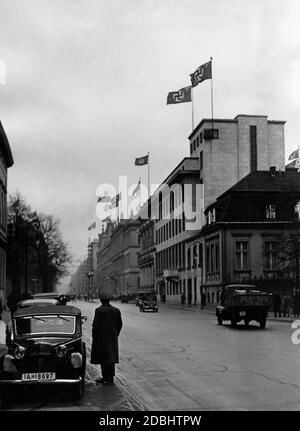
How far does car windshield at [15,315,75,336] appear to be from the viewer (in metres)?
12.2

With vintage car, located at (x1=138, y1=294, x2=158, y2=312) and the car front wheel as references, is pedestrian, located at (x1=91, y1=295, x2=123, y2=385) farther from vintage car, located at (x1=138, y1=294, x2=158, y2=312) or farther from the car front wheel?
vintage car, located at (x1=138, y1=294, x2=158, y2=312)

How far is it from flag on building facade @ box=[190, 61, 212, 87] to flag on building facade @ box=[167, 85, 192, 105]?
1.14 metres

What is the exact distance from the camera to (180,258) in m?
85.8

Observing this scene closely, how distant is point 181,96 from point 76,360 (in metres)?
48.2

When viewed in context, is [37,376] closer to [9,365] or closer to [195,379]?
[9,365]

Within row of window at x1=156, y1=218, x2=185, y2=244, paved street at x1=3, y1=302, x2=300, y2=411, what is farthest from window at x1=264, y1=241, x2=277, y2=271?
paved street at x1=3, y1=302, x2=300, y2=411

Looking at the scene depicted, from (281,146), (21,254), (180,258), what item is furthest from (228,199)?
(21,254)

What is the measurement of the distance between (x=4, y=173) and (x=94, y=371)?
6831cm

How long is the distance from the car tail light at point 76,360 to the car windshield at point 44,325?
2.51 ft

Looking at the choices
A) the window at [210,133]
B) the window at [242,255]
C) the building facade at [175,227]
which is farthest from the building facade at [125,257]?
the window at [242,255]

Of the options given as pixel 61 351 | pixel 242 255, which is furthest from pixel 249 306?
pixel 242 255

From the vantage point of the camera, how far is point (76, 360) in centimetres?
1148
